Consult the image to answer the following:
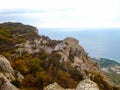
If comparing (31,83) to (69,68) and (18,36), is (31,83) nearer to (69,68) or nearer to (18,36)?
(69,68)

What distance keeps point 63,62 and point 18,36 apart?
1897cm

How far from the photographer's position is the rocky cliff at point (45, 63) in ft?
128

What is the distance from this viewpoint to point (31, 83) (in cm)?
3850

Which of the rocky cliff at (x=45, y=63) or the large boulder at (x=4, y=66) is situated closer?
the large boulder at (x=4, y=66)

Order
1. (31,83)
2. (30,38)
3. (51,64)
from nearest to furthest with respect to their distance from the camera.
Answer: (31,83), (51,64), (30,38)

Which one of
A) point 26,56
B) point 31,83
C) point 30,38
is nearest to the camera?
point 31,83

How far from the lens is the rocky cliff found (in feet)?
128

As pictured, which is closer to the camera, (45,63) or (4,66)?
(4,66)

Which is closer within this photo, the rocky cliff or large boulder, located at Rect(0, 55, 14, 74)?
large boulder, located at Rect(0, 55, 14, 74)

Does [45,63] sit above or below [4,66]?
below

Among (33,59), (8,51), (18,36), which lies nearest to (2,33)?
(18,36)

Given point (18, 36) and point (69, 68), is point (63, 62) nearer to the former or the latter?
point (69, 68)

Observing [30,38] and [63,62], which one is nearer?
[63,62]

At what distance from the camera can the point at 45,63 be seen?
45.2m
